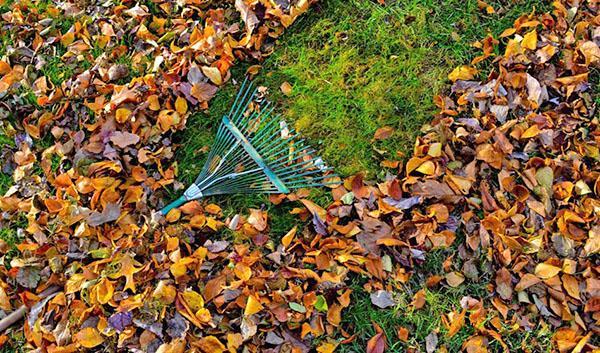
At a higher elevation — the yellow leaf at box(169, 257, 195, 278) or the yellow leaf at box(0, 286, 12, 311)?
the yellow leaf at box(0, 286, 12, 311)

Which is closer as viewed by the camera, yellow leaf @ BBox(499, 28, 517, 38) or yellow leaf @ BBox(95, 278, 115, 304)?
yellow leaf @ BBox(95, 278, 115, 304)

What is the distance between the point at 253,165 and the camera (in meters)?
2.63

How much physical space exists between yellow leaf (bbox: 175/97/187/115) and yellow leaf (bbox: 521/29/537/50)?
164cm

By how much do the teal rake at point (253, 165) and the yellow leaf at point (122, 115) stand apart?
0.41m

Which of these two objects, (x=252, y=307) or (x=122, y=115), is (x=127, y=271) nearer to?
(x=252, y=307)

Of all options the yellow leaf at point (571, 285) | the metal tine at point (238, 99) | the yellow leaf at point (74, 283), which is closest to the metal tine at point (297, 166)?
the metal tine at point (238, 99)

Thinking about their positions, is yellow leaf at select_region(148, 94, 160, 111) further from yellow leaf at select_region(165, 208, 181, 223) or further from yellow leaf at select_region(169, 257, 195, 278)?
yellow leaf at select_region(169, 257, 195, 278)

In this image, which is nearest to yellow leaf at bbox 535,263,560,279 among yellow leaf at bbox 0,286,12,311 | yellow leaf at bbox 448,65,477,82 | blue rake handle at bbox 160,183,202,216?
yellow leaf at bbox 448,65,477,82

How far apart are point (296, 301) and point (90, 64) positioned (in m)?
1.63

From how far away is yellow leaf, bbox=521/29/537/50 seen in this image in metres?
2.87

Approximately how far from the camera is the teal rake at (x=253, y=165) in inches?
103

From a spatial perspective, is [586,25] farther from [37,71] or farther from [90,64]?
[37,71]

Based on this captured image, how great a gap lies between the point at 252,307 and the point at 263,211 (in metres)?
0.50

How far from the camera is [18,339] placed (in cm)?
238
